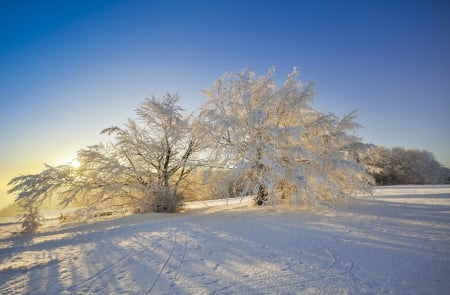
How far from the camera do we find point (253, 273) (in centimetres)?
376

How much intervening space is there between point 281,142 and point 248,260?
680 cm

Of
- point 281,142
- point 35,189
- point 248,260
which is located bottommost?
point 248,260

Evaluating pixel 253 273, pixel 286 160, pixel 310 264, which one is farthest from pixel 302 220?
pixel 253 273

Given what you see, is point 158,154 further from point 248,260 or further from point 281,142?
point 248,260

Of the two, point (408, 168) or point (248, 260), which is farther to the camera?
point (408, 168)

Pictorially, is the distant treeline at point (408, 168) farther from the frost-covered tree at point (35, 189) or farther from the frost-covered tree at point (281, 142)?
the frost-covered tree at point (35, 189)

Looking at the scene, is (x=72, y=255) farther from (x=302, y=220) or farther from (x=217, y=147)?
(x=217, y=147)

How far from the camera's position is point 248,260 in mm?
4379

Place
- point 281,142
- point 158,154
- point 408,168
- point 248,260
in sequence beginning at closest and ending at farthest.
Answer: point 248,260 → point 281,142 → point 158,154 → point 408,168

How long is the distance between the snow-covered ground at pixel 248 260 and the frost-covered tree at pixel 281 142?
9.84 feet

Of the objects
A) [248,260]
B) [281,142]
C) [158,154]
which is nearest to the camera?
[248,260]

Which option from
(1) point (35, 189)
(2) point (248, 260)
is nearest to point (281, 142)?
(2) point (248, 260)

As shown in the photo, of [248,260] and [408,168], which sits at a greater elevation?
[408,168]

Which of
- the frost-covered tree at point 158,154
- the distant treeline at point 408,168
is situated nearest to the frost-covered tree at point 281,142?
the frost-covered tree at point 158,154
